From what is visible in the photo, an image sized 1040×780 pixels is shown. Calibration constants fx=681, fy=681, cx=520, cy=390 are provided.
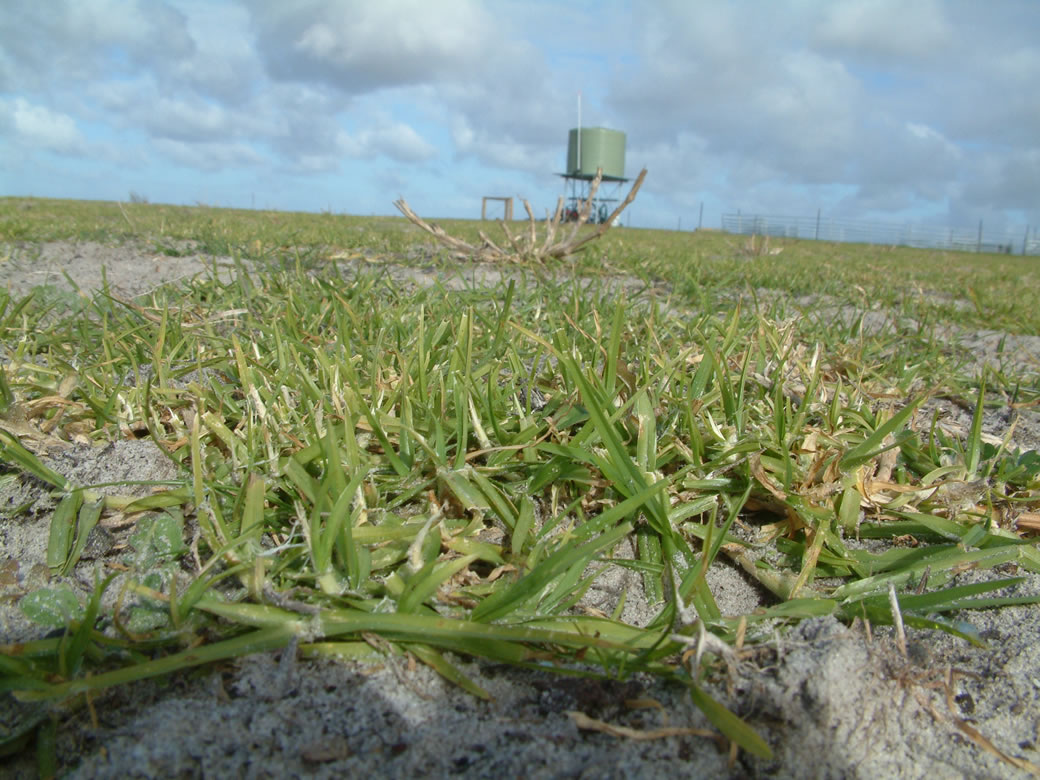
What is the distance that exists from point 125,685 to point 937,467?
1.42 m

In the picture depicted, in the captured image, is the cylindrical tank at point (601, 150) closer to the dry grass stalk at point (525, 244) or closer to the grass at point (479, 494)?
the dry grass stalk at point (525, 244)

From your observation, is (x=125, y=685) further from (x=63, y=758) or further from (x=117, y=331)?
(x=117, y=331)

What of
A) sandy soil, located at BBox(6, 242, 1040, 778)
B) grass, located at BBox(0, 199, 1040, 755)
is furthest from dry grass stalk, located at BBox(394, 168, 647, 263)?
sandy soil, located at BBox(6, 242, 1040, 778)

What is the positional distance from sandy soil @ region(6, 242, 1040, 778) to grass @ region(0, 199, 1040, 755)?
34 millimetres

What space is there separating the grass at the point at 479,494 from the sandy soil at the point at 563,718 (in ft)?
0.11

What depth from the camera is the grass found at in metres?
0.86

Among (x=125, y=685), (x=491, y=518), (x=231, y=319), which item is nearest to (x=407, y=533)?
(x=491, y=518)

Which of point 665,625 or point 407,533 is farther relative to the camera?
point 407,533

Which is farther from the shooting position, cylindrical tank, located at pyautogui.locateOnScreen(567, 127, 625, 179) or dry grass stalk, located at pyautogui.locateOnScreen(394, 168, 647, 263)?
cylindrical tank, located at pyautogui.locateOnScreen(567, 127, 625, 179)

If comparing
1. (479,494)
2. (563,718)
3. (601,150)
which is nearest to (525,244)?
(479,494)

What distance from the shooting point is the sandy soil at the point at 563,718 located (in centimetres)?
70

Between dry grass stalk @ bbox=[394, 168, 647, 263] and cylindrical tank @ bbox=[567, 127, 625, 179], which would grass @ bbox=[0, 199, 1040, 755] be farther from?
cylindrical tank @ bbox=[567, 127, 625, 179]

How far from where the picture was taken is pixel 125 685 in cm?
79

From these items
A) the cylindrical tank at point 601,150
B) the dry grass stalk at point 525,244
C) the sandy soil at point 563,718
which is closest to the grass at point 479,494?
the sandy soil at point 563,718
